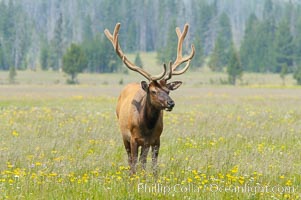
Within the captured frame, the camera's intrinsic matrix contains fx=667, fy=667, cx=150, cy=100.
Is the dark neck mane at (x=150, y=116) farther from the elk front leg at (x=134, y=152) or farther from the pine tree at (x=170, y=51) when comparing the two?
the pine tree at (x=170, y=51)

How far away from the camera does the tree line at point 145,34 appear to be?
342ft

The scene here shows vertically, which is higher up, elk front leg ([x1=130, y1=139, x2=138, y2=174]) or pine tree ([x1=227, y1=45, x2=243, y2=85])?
elk front leg ([x1=130, y1=139, x2=138, y2=174])

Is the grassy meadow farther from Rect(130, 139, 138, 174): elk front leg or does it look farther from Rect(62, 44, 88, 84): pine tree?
Rect(62, 44, 88, 84): pine tree

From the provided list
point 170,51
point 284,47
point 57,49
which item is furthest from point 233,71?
point 57,49

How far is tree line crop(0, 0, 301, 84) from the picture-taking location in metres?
104

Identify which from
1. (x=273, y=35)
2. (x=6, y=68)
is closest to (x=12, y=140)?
(x=6, y=68)

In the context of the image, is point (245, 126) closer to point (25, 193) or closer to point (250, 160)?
point (250, 160)

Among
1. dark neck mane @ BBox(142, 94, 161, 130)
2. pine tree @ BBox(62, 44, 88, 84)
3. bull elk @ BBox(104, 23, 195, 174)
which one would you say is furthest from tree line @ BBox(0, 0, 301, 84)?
dark neck mane @ BBox(142, 94, 161, 130)

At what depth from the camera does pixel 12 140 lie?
1452 cm

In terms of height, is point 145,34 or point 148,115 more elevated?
point 145,34

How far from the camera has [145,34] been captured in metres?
142

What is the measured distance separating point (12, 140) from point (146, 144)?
4596 millimetres

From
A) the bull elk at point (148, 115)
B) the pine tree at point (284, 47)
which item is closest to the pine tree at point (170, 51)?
the pine tree at point (284, 47)

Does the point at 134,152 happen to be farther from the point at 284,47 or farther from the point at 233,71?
the point at 284,47
